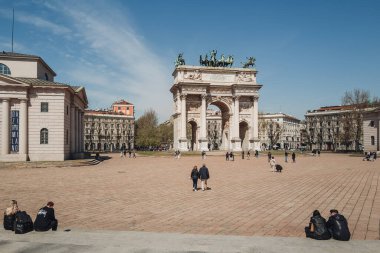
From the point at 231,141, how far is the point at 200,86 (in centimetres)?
1367

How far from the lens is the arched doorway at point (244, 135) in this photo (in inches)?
3098

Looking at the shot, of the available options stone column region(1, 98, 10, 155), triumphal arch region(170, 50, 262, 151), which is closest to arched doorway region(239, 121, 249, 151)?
triumphal arch region(170, 50, 262, 151)

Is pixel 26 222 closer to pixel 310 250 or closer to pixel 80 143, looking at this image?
pixel 310 250

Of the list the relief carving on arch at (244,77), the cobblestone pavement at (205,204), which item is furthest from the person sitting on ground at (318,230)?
the relief carving on arch at (244,77)

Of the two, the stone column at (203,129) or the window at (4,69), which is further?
the stone column at (203,129)

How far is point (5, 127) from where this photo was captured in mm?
40688

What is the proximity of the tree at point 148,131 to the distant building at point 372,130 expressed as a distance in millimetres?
60174

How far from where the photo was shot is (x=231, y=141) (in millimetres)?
75375

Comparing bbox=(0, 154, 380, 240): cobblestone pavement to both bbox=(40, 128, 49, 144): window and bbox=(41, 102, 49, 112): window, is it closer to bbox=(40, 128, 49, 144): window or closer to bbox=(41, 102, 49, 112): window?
bbox=(40, 128, 49, 144): window

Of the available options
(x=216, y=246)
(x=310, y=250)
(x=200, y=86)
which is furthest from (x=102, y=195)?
(x=200, y=86)

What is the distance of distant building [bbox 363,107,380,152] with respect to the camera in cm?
7194

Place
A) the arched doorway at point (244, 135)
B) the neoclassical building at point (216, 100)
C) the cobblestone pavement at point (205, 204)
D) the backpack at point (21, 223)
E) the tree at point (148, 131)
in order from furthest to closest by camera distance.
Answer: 1. the tree at point (148, 131)
2. the arched doorway at point (244, 135)
3. the neoclassical building at point (216, 100)
4. the cobblestone pavement at point (205, 204)
5. the backpack at point (21, 223)

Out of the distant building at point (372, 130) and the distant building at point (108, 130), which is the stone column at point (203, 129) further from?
the distant building at point (108, 130)

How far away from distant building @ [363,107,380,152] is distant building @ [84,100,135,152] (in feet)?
278
